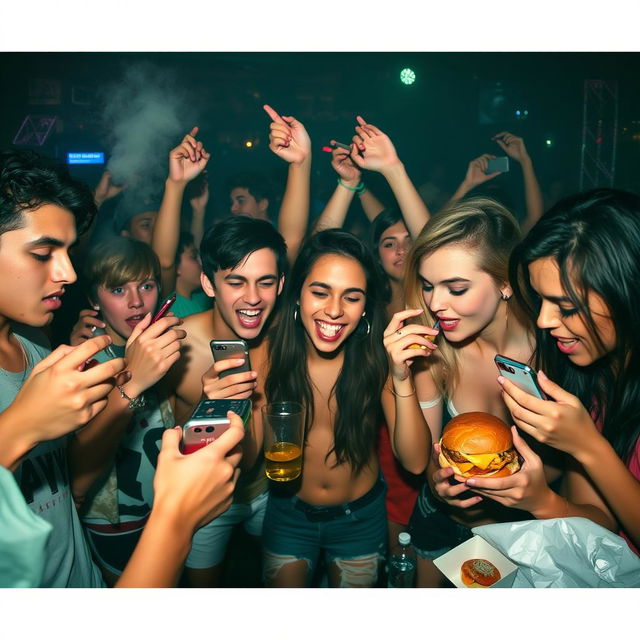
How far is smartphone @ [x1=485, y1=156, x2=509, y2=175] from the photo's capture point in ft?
10.5

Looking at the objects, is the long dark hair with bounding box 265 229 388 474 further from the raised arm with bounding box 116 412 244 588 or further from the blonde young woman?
the raised arm with bounding box 116 412 244 588

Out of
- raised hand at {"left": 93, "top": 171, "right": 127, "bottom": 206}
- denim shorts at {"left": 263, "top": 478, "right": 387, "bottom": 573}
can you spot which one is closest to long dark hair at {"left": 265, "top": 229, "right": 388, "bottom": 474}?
denim shorts at {"left": 263, "top": 478, "right": 387, "bottom": 573}

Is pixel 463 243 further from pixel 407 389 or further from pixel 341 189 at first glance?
pixel 341 189

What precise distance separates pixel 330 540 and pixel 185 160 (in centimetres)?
250

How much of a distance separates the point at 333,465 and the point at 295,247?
4.47 ft

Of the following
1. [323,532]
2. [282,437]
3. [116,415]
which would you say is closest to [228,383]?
[282,437]

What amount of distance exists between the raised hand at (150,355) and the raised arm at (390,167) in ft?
5.13

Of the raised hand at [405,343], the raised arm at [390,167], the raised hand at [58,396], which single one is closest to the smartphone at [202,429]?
the raised hand at [58,396]

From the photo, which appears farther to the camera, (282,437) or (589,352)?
(282,437)

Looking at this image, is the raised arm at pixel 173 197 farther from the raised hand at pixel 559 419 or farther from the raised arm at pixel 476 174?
the raised hand at pixel 559 419

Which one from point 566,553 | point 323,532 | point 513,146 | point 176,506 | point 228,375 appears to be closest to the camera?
point 176,506

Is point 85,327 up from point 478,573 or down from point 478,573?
up

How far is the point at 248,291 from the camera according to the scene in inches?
89.9
